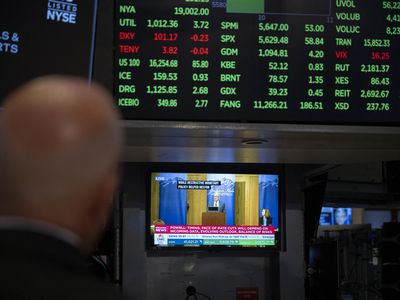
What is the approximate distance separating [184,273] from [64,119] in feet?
15.9

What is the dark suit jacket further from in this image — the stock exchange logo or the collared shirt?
the stock exchange logo

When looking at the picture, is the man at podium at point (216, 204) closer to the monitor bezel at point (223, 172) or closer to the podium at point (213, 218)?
the podium at point (213, 218)

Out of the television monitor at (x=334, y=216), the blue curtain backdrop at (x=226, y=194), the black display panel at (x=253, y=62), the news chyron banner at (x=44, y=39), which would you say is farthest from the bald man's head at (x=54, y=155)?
the television monitor at (x=334, y=216)

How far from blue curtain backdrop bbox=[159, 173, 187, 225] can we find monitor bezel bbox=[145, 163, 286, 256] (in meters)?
0.09

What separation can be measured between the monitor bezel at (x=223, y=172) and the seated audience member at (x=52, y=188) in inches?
181

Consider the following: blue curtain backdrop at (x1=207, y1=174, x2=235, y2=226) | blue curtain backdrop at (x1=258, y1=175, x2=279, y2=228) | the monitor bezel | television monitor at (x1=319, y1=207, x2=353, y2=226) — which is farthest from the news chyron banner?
television monitor at (x1=319, y1=207, x2=353, y2=226)

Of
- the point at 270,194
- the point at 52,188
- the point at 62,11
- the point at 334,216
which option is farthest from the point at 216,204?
the point at 334,216

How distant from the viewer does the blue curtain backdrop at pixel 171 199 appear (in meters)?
5.46

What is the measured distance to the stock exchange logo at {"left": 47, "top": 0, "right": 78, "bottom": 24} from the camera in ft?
10.5

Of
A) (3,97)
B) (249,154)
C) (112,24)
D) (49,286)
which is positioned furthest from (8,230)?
(249,154)

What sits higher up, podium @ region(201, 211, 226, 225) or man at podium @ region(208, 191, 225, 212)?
man at podium @ region(208, 191, 225, 212)

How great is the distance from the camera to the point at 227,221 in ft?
18.0

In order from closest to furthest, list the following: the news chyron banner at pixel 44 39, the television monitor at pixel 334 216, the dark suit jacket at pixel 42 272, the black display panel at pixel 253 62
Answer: the dark suit jacket at pixel 42 272, the news chyron banner at pixel 44 39, the black display panel at pixel 253 62, the television monitor at pixel 334 216

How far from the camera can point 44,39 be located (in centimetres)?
316
